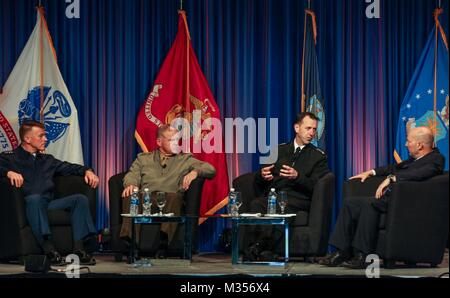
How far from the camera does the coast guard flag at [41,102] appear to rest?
755 cm

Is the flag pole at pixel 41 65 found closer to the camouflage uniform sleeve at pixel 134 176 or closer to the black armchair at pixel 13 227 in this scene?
the camouflage uniform sleeve at pixel 134 176

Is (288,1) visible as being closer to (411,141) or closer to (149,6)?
(149,6)

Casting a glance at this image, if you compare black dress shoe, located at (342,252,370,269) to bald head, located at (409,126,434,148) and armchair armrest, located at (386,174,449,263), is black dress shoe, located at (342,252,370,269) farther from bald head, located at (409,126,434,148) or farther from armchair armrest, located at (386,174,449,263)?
bald head, located at (409,126,434,148)

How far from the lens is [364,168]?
751 centimetres

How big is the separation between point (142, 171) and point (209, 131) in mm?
878

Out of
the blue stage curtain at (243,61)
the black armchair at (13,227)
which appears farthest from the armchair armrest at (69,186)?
the blue stage curtain at (243,61)

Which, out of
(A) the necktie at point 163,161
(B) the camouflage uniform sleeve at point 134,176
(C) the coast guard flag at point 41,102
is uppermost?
(C) the coast guard flag at point 41,102

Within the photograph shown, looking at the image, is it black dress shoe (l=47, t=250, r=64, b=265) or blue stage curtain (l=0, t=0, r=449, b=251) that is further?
blue stage curtain (l=0, t=0, r=449, b=251)

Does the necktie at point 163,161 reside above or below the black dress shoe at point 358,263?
above

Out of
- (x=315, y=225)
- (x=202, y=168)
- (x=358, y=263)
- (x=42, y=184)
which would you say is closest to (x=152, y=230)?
(x=202, y=168)

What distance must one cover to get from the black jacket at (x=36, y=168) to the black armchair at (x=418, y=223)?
238cm

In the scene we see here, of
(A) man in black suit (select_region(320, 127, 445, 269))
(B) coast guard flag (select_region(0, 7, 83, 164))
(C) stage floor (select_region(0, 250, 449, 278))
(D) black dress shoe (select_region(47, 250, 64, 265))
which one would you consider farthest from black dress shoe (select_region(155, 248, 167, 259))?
(B) coast guard flag (select_region(0, 7, 83, 164))

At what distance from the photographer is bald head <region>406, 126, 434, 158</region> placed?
20.5ft

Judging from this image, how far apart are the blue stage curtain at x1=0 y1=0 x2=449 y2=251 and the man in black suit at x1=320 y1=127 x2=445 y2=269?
1.16 metres
